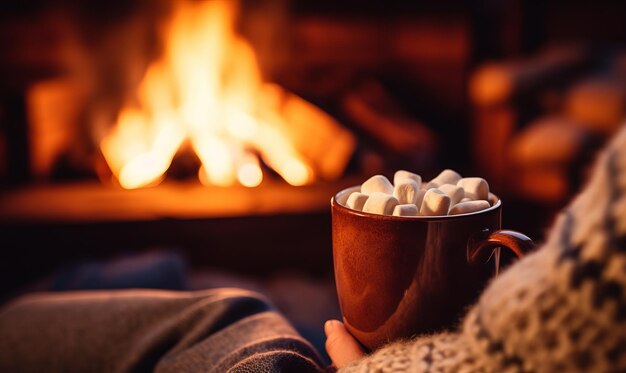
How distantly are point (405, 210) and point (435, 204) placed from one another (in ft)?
0.08

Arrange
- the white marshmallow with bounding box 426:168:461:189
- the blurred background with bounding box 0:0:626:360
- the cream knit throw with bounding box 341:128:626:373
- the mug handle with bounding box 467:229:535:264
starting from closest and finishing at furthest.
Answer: the cream knit throw with bounding box 341:128:626:373 < the mug handle with bounding box 467:229:535:264 < the white marshmallow with bounding box 426:168:461:189 < the blurred background with bounding box 0:0:626:360

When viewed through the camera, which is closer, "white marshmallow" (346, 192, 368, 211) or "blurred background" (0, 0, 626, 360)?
"white marshmallow" (346, 192, 368, 211)

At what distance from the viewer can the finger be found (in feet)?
1.83

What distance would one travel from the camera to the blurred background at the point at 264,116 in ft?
5.85

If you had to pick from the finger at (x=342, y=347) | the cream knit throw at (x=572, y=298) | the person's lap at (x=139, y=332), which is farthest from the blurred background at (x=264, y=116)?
the cream knit throw at (x=572, y=298)

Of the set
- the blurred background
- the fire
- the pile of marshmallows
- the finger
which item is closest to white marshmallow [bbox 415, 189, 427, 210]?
the pile of marshmallows

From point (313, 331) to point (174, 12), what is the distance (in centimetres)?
130

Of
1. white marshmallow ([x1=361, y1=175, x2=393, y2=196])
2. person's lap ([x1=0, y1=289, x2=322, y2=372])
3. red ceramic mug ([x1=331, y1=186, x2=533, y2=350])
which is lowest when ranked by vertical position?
person's lap ([x1=0, y1=289, x2=322, y2=372])

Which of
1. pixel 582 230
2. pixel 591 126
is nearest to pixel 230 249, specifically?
pixel 591 126

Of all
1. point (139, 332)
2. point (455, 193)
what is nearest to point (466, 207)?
point (455, 193)

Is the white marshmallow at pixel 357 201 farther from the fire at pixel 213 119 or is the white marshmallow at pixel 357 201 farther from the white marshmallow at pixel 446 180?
the fire at pixel 213 119

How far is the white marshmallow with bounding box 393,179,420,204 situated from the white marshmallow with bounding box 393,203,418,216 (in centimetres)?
3

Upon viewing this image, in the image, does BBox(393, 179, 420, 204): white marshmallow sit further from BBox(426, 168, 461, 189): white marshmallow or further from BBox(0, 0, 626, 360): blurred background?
BBox(0, 0, 626, 360): blurred background

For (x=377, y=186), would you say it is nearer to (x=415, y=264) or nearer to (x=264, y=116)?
(x=415, y=264)
